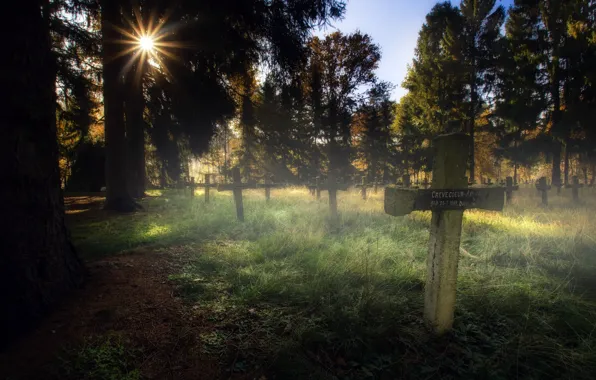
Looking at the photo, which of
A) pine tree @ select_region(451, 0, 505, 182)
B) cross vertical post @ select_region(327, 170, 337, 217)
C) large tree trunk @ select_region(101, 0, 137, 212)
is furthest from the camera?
pine tree @ select_region(451, 0, 505, 182)

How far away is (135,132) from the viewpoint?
13.1 meters

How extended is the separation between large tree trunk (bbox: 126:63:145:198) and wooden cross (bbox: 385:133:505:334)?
454 inches

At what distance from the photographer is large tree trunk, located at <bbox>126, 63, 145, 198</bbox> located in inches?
441

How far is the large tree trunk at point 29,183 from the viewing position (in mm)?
2758

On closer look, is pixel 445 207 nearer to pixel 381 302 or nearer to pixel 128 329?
pixel 381 302

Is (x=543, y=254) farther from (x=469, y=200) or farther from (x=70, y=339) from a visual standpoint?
(x=70, y=339)

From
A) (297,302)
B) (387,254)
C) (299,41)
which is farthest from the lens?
(299,41)

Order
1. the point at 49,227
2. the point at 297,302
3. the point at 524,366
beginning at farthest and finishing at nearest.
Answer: the point at 297,302
the point at 49,227
the point at 524,366

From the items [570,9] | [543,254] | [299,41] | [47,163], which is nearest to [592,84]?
[570,9]

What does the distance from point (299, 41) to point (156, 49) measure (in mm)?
4585

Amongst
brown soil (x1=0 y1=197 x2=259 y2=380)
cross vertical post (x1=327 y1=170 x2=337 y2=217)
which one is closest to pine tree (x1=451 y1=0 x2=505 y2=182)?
cross vertical post (x1=327 y1=170 x2=337 y2=217)

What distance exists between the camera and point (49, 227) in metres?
3.14

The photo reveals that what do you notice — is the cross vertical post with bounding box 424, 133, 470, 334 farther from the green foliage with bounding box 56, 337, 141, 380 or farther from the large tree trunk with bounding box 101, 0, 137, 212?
the large tree trunk with bounding box 101, 0, 137, 212

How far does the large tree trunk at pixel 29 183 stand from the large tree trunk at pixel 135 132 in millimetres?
8676
